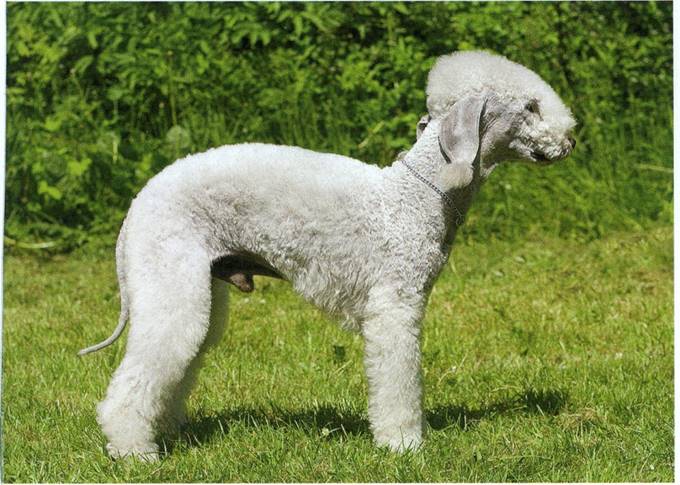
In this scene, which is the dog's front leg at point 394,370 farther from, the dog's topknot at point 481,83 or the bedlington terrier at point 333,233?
the dog's topknot at point 481,83

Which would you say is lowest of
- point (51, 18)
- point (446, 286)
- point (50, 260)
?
point (50, 260)

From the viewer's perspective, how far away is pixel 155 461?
366cm

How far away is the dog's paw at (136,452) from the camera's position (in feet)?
11.9

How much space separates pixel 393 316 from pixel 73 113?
519 centimetres

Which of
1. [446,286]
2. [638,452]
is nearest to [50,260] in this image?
[446,286]

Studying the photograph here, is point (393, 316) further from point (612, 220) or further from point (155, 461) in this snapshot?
point (612, 220)

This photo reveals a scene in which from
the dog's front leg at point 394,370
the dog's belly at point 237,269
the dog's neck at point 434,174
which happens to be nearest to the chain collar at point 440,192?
the dog's neck at point 434,174

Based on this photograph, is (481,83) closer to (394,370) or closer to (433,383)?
(394,370)

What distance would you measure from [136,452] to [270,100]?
469 cm

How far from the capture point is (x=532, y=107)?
3686mm

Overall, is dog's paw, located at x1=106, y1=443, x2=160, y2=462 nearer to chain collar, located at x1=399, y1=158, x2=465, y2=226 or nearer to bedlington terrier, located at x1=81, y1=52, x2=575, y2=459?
bedlington terrier, located at x1=81, y1=52, x2=575, y2=459

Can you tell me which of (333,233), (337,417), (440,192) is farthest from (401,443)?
(440,192)

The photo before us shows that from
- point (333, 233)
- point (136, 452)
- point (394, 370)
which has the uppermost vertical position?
point (333, 233)

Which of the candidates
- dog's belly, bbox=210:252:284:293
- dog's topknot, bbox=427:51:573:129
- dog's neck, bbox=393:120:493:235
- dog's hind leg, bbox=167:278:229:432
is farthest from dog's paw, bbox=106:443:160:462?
dog's topknot, bbox=427:51:573:129
